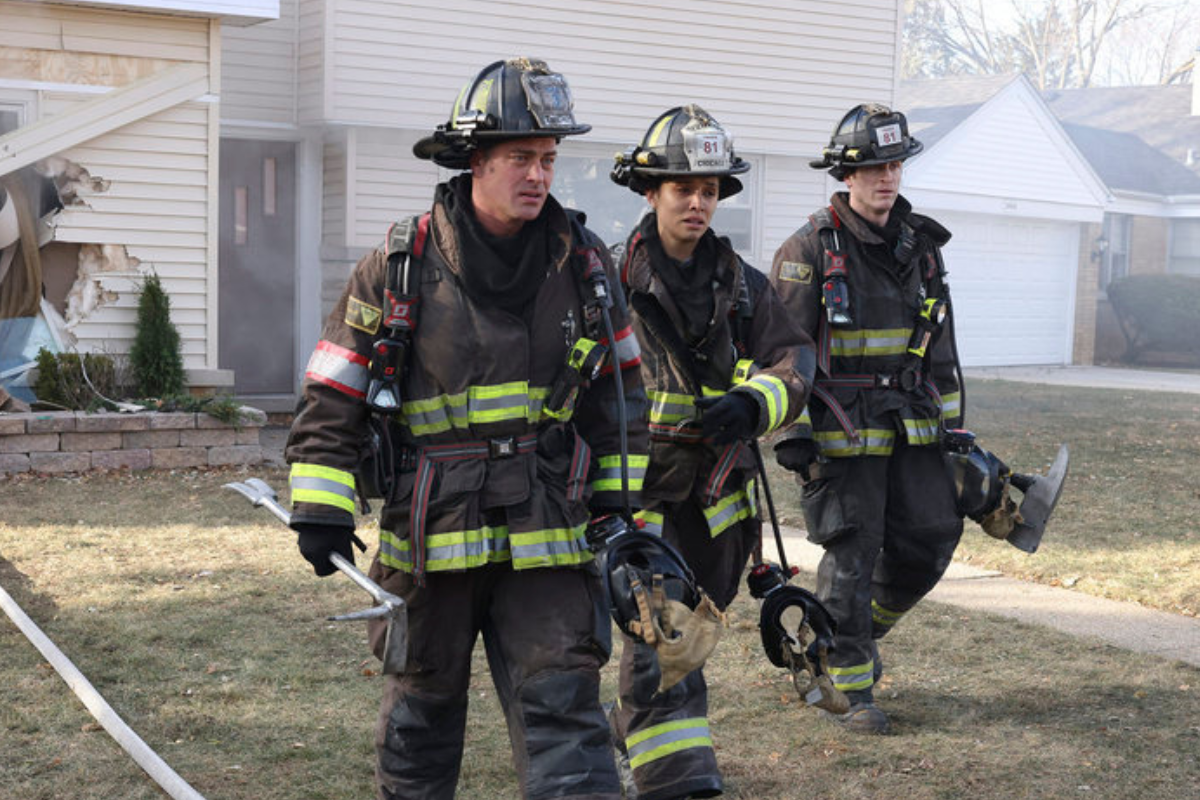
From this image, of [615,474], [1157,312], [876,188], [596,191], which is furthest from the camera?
[1157,312]

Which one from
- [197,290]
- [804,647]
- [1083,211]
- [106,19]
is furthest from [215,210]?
[1083,211]

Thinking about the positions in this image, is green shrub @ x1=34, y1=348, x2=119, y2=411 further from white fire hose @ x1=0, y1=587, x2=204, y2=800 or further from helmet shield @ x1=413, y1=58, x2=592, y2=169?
helmet shield @ x1=413, y1=58, x2=592, y2=169

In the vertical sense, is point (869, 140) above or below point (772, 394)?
above

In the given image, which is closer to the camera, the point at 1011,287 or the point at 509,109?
the point at 509,109

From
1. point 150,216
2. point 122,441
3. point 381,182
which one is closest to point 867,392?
point 122,441

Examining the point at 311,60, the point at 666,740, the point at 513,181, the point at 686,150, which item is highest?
the point at 311,60

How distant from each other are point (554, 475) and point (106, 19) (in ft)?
32.1

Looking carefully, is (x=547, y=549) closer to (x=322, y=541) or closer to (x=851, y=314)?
(x=322, y=541)

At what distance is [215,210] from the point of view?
12.7m

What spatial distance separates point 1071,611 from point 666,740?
3652mm

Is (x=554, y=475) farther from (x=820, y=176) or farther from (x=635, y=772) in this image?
(x=820, y=176)

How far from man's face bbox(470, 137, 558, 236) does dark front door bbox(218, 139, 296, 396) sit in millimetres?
11752

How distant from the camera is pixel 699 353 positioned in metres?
4.79

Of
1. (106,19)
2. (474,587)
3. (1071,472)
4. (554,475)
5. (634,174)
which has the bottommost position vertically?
(1071,472)
